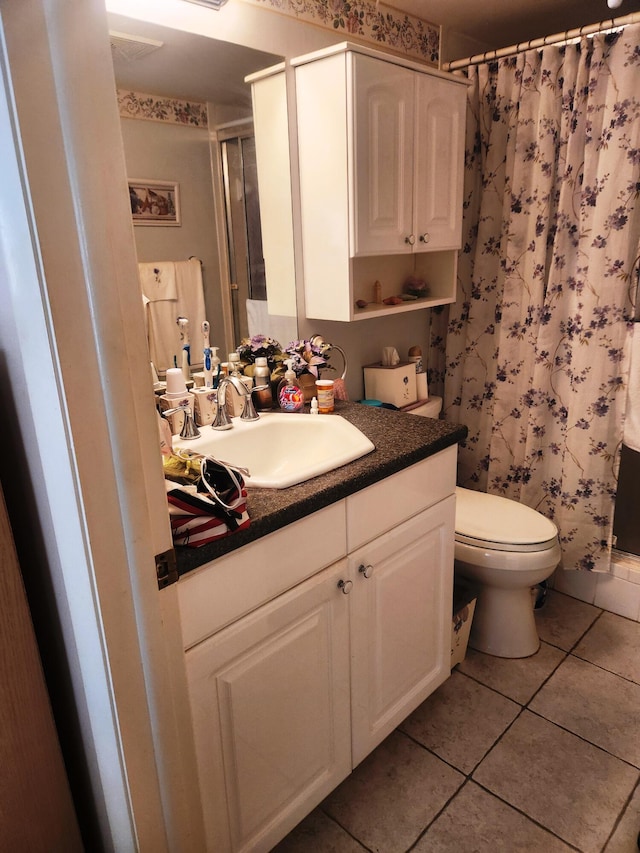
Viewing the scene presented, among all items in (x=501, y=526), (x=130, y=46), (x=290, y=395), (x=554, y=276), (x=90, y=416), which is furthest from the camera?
(x=554, y=276)

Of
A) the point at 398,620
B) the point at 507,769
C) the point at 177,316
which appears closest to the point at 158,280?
the point at 177,316

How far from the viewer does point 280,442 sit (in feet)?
5.36

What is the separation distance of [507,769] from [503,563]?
0.57 metres

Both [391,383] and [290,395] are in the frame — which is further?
[391,383]

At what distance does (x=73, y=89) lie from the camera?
64 centimetres

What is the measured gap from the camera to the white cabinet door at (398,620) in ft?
4.61

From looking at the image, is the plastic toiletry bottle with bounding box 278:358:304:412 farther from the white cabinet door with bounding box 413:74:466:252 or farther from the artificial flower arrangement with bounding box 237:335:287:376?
the white cabinet door with bounding box 413:74:466:252

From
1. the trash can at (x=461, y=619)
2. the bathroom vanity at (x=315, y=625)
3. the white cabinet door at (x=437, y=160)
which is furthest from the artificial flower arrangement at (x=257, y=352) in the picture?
the trash can at (x=461, y=619)

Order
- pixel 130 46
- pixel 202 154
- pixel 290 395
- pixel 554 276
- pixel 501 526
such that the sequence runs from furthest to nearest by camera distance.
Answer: pixel 554 276 → pixel 501 526 → pixel 290 395 → pixel 202 154 → pixel 130 46

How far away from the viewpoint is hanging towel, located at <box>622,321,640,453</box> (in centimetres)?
193

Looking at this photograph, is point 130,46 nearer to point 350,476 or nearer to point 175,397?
point 175,397

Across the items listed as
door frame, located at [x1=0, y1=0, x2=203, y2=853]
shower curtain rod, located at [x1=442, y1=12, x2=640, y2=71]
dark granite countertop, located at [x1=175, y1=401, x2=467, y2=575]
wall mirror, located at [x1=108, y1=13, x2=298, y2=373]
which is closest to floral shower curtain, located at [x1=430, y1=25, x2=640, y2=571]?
shower curtain rod, located at [x1=442, y1=12, x2=640, y2=71]

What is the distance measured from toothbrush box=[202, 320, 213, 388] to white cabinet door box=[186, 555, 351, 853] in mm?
678

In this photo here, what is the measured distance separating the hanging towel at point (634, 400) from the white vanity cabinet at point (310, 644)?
799 millimetres
